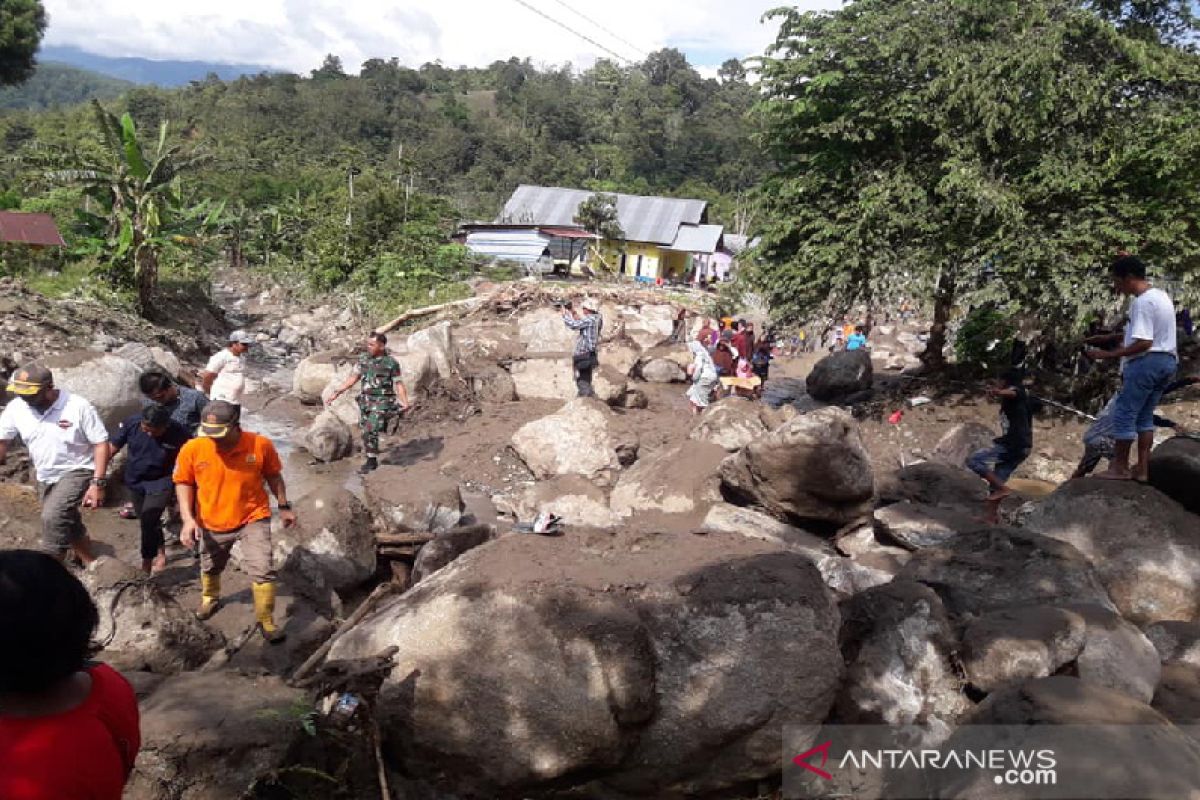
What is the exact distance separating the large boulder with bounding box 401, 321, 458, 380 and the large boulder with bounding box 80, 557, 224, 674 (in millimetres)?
8125

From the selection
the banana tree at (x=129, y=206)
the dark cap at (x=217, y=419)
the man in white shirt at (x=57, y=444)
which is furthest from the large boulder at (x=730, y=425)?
the banana tree at (x=129, y=206)

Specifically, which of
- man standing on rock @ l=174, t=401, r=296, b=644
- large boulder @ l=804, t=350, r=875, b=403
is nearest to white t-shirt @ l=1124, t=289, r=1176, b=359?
man standing on rock @ l=174, t=401, r=296, b=644

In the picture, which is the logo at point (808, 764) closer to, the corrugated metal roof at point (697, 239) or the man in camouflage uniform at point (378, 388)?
the man in camouflage uniform at point (378, 388)

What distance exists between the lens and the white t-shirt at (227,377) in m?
7.56

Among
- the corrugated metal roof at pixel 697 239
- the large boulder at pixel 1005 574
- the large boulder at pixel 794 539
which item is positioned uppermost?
the corrugated metal roof at pixel 697 239

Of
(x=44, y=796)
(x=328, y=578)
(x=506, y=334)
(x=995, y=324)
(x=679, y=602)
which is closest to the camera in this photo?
(x=44, y=796)

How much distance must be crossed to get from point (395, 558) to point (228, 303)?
22165mm

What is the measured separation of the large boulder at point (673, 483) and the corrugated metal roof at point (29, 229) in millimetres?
16293

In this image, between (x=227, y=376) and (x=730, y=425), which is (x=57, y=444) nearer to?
(x=227, y=376)

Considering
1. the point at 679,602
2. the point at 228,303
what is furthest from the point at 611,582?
the point at 228,303

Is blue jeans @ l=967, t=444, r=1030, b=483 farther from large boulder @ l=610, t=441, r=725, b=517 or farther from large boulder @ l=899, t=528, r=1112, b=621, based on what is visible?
large boulder @ l=610, t=441, r=725, b=517

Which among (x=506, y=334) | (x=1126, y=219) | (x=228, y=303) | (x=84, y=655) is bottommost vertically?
(x=228, y=303)

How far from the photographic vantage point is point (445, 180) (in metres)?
58.4

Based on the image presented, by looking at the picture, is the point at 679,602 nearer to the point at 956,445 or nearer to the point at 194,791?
the point at 194,791
